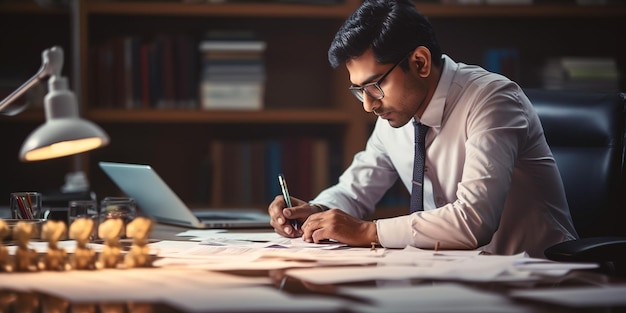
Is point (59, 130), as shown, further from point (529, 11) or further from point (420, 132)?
point (529, 11)

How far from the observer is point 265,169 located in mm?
3293

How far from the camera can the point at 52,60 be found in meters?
1.78

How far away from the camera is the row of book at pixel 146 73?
10.6ft

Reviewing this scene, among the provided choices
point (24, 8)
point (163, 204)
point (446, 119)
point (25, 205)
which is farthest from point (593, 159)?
point (24, 8)

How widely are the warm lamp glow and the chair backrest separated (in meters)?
1.06

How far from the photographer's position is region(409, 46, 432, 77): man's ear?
188 cm

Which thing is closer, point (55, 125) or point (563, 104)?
point (55, 125)

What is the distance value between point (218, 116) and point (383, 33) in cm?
146

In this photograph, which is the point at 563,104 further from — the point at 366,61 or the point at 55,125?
the point at 55,125

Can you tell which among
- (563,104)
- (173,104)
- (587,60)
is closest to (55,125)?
(563,104)

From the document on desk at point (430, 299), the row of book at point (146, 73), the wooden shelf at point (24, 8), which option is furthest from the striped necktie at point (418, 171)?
the wooden shelf at point (24, 8)

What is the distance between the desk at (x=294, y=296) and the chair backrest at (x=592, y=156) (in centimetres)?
74

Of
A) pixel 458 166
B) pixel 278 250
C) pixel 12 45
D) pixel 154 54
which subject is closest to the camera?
pixel 278 250

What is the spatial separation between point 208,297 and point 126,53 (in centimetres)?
229
